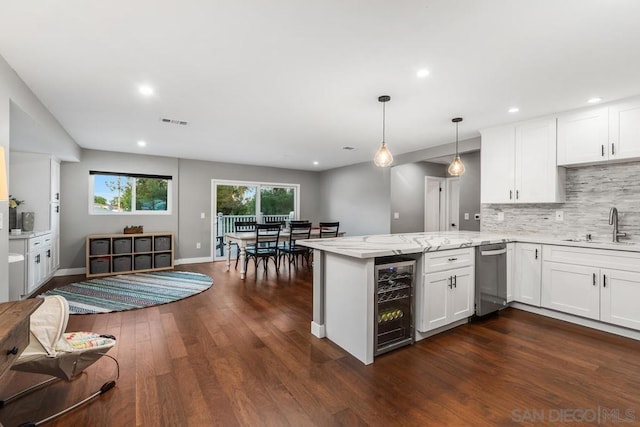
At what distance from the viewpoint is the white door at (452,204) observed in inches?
269

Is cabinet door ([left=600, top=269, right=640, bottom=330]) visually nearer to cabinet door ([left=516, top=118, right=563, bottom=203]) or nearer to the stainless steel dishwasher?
the stainless steel dishwasher

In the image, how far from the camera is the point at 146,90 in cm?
284

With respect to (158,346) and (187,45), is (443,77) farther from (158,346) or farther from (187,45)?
(158,346)

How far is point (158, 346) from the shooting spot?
8.63 feet

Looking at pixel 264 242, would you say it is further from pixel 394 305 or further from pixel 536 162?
pixel 536 162

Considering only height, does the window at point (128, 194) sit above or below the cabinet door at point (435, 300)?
above

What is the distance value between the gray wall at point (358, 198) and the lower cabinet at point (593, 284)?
126 inches

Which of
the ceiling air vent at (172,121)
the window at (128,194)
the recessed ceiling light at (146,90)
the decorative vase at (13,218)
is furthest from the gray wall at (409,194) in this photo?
the decorative vase at (13,218)

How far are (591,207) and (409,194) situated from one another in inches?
129

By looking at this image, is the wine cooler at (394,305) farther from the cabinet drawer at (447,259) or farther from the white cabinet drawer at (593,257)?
the white cabinet drawer at (593,257)

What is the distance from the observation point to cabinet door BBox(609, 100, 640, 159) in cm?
295

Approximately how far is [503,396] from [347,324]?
1165mm

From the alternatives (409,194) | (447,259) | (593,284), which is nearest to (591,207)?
(593,284)

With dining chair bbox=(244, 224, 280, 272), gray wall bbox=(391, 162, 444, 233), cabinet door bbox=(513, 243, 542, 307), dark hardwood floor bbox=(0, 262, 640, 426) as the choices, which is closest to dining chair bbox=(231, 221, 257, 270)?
dining chair bbox=(244, 224, 280, 272)
